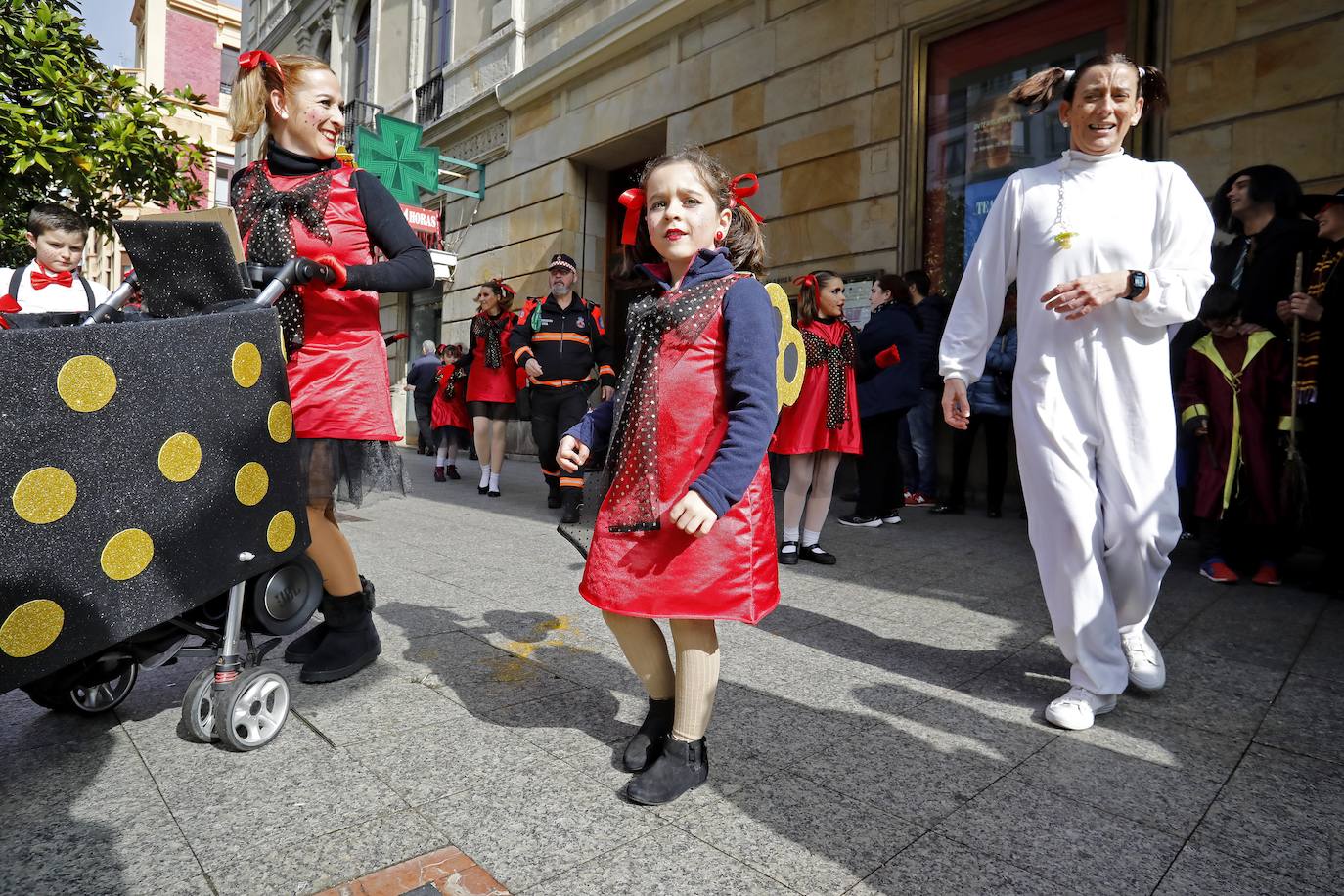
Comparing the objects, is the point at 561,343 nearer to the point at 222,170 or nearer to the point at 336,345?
the point at 336,345

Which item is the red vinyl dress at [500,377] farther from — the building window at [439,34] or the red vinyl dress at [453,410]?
the building window at [439,34]

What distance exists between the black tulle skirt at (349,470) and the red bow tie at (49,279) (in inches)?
103

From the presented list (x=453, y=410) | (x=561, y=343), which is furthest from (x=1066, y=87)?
(x=453, y=410)

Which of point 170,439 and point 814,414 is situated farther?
Answer: point 814,414

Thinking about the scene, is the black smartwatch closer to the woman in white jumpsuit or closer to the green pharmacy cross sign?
the woman in white jumpsuit

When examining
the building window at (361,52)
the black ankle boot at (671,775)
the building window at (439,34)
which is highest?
the building window at (361,52)

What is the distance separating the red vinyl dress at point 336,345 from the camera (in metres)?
2.57

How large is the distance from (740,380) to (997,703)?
61.9 inches

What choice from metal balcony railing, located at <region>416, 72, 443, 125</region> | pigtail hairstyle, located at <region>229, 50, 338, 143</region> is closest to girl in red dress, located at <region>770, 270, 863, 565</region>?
pigtail hairstyle, located at <region>229, 50, 338, 143</region>

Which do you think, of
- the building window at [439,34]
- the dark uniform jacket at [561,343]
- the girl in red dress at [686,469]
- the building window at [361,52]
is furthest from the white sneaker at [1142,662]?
the building window at [361,52]

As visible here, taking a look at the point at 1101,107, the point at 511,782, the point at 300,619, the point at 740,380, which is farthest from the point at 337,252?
the point at 1101,107

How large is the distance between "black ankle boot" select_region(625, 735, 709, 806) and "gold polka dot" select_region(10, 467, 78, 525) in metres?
1.39

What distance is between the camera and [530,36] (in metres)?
13.2

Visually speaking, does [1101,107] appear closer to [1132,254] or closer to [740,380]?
[1132,254]
